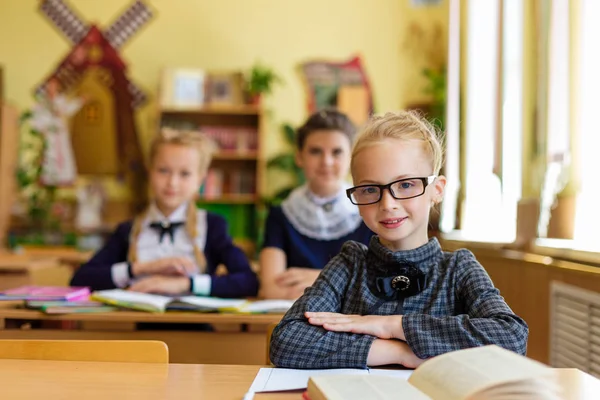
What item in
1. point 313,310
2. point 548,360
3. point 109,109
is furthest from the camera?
point 109,109

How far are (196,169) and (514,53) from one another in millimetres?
2509

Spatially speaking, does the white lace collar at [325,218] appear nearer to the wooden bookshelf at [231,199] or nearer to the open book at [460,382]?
the open book at [460,382]

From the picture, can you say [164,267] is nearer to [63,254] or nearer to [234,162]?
[63,254]

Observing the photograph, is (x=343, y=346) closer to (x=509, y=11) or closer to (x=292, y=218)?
(x=292, y=218)

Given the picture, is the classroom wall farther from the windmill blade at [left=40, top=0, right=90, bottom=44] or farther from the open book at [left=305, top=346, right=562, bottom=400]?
the open book at [left=305, top=346, right=562, bottom=400]

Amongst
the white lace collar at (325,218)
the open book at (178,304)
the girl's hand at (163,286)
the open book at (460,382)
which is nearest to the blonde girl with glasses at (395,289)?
the open book at (460,382)

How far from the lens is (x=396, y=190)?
141 cm

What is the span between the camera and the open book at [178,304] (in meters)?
2.04

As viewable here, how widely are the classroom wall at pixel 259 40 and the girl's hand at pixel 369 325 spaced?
4.96 metres

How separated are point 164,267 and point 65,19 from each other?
14.8 ft

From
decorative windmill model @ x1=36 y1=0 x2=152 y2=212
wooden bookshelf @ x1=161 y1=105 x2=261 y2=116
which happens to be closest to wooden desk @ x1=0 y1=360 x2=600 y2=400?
wooden bookshelf @ x1=161 y1=105 x2=261 y2=116

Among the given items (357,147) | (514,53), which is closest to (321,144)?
(357,147)

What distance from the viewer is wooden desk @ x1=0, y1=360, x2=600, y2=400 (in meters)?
1.09

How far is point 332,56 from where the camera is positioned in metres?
6.28
